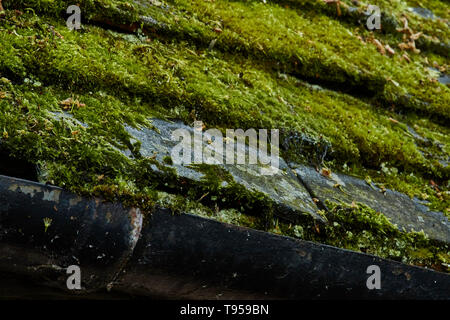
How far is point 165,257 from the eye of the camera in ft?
4.91

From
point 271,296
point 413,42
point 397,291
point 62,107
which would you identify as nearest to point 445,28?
point 413,42

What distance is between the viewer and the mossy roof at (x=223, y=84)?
1.57 metres

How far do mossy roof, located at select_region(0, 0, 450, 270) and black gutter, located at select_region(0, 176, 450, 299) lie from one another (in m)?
0.11

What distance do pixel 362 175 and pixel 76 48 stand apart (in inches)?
74.4

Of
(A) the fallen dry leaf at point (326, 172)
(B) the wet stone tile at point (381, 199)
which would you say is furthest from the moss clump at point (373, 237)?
(A) the fallen dry leaf at point (326, 172)

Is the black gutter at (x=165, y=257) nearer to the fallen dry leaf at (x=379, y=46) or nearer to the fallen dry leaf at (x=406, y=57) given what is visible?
the fallen dry leaf at (x=379, y=46)

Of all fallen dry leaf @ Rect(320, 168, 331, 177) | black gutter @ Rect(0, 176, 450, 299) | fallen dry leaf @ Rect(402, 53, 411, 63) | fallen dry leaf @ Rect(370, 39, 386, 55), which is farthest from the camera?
fallen dry leaf @ Rect(402, 53, 411, 63)

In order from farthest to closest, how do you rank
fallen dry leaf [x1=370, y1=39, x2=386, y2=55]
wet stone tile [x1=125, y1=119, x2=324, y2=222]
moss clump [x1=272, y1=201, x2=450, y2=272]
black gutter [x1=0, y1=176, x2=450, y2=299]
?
fallen dry leaf [x1=370, y1=39, x2=386, y2=55] → moss clump [x1=272, y1=201, x2=450, y2=272] → wet stone tile [x1=125, y1=119, x2=324, y2=222] → black gutter [x1=0, y1=176, x2=450, y2=299]

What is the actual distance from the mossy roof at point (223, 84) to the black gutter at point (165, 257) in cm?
11

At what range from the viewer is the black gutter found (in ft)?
4.35

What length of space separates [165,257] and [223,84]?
1.33 m

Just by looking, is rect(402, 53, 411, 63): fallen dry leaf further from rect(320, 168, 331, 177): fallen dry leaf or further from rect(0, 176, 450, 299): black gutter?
rect(0, 176, 450, 299): black gutter

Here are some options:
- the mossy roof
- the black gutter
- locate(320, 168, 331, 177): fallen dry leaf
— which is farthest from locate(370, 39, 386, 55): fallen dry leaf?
the black gutter
